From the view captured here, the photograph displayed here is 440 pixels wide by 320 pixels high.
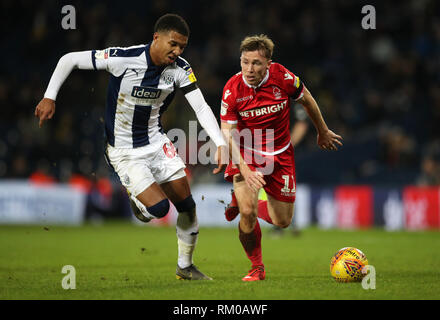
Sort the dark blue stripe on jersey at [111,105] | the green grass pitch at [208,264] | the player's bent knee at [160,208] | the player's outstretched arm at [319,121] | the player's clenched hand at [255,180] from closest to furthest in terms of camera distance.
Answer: the green grass pitch at [208,264] < the player's clenched hand at [255,180] < the player's bent knee at [160,208] < the dark blue stripe on jersey at [111,105] < the player's outstretched arm at [319,121]

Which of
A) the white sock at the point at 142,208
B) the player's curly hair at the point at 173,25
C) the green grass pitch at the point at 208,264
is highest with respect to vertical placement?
the player's curly hair at the point at 173,25

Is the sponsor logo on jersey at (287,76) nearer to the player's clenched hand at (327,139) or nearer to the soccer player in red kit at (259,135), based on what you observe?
the soccer player in red kit at (259,135)

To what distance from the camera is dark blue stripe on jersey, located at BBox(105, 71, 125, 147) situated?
6477mm

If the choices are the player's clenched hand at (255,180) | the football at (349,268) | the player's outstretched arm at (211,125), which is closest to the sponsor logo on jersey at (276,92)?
the player's outstretched arm at (211,125)

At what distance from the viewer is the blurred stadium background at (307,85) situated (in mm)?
16531

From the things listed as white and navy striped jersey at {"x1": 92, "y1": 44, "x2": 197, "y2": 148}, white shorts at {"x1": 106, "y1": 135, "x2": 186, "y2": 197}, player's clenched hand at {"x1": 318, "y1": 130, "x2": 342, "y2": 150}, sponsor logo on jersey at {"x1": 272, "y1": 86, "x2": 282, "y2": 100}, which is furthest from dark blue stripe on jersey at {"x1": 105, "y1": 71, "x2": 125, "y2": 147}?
player's clenched hand at {"x1": 318, "y1": 130, "x2": 342, "y2": 150}

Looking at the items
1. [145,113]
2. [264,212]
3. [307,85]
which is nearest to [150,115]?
[145,113]

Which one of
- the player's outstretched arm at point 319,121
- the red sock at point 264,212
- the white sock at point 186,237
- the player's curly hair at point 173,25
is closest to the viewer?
the player's curly hair at point 173,25

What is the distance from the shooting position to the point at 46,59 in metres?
19.6

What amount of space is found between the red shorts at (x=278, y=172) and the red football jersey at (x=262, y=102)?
13 centimetres

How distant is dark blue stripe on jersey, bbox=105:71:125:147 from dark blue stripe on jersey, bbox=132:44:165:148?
0.21 meters

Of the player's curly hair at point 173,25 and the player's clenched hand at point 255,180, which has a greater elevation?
the player's curly hair at point 173,25

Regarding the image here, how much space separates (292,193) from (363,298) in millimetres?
2188

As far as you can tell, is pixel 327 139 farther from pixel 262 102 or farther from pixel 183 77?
pixel 183 77
